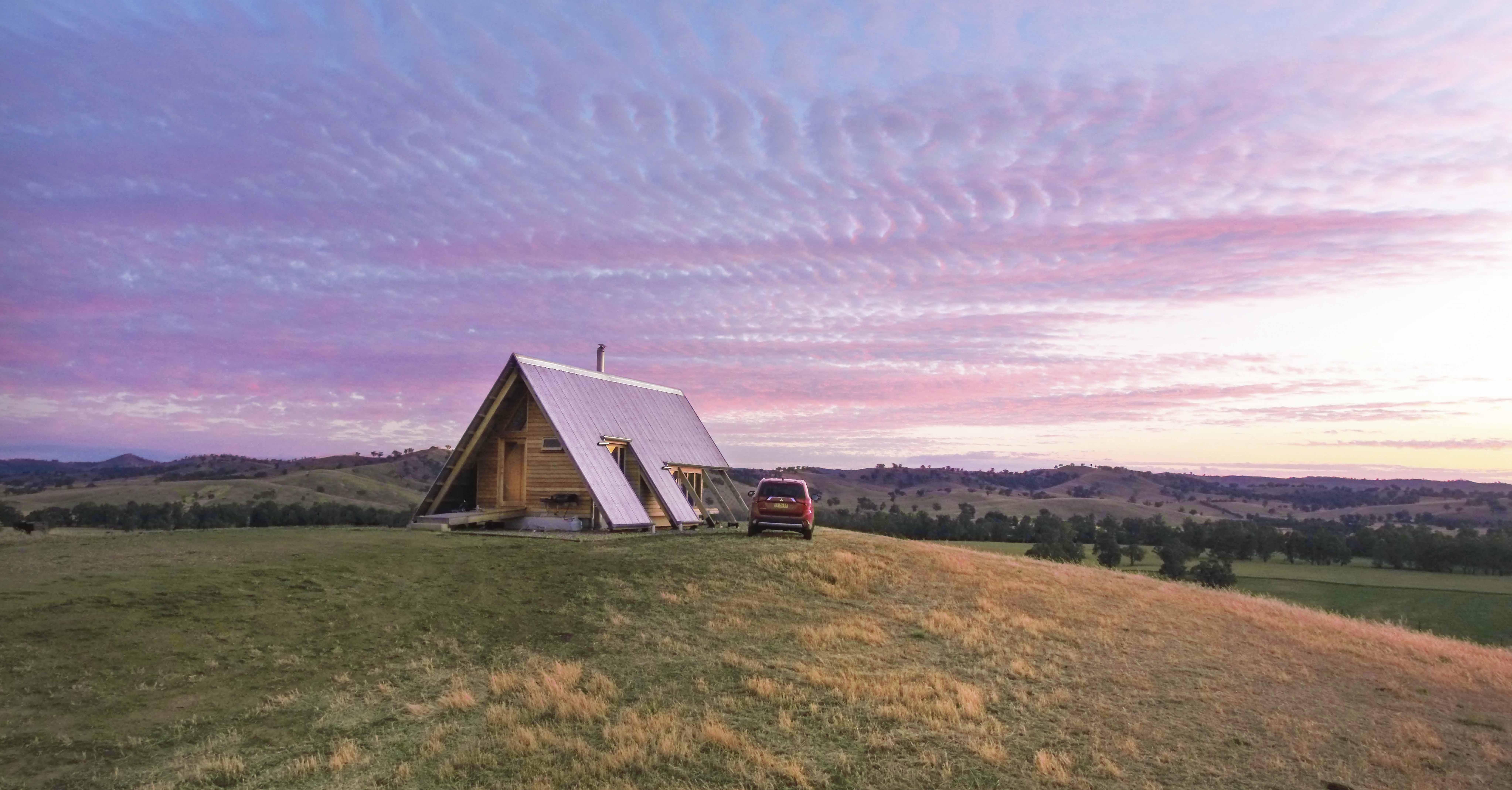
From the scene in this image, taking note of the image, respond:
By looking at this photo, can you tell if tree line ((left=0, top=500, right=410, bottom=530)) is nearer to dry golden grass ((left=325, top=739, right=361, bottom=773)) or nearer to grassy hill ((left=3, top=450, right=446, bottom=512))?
grassy hill ((left=3, top=450, right=446, bottom=512))

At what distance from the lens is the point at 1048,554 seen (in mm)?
62000

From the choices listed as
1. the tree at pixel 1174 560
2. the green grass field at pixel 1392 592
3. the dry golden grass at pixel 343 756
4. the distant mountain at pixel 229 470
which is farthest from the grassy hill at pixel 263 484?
the tree at pixel 1174 560

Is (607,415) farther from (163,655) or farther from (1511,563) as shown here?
(1511,563)

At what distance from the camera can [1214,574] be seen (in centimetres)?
7050

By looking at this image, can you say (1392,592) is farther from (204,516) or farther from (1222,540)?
(204,516)

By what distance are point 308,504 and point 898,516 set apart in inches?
2471

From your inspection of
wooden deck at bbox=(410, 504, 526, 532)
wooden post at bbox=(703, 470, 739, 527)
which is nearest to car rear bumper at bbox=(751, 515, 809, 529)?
wooden post at bbox=(703, 470, 739, 527)

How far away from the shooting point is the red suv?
29.6 meters

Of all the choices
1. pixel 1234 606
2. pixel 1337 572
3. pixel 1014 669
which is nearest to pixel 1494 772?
pixel 1014 669

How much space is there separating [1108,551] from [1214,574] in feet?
28.5

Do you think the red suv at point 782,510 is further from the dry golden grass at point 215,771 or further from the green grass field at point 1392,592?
the green grass field at point 1392,592

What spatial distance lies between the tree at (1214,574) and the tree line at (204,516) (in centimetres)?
6224

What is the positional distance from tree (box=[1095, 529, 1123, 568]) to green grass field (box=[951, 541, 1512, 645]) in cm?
111

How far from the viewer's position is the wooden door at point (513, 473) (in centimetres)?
3158
